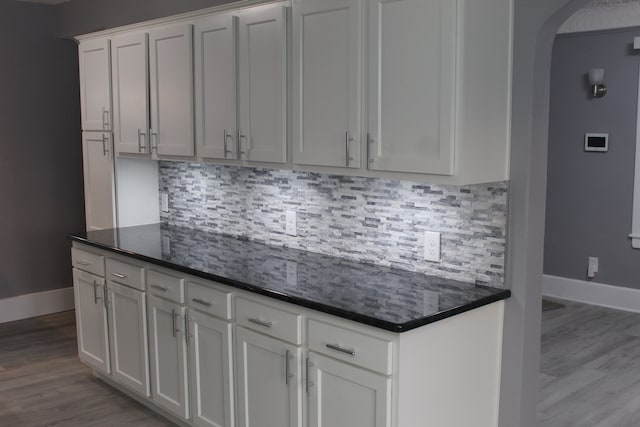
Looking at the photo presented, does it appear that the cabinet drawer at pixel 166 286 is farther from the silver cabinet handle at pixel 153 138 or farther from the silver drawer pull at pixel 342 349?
the silver drawer pull at pixel 342 349

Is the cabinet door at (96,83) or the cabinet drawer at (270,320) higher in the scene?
the cabinet door at (96,83)

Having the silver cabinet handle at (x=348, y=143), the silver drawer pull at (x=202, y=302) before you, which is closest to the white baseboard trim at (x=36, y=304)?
the silver drawer pull at (x=202, y=302)

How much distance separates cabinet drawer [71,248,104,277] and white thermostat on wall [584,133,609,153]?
14.0 feet

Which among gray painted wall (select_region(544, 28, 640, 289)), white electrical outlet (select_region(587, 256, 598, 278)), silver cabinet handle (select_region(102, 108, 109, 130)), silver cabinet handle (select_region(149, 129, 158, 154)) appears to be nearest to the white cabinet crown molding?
silver cabinet handle (select_region(102, 108, 109, 130))

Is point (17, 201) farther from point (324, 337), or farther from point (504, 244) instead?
point (504, 244)

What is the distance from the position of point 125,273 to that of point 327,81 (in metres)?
1.64

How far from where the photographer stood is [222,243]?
3.98 meters

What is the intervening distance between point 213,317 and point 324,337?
2.53 ft

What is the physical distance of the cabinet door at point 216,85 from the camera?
3.51m

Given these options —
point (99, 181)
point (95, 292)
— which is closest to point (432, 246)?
point (95, 292)

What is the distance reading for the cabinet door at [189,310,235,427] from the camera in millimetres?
3195

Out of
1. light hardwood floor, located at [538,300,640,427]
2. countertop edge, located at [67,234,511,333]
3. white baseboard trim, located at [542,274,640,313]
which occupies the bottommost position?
light hardwood floor, located at [538,300,640,427]

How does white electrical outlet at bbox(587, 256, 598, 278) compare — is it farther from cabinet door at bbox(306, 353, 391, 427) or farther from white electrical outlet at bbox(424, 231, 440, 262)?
cabinet door at bbox(306, 353, 391, 427)

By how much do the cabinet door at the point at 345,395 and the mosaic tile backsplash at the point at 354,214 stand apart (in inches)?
28.1
